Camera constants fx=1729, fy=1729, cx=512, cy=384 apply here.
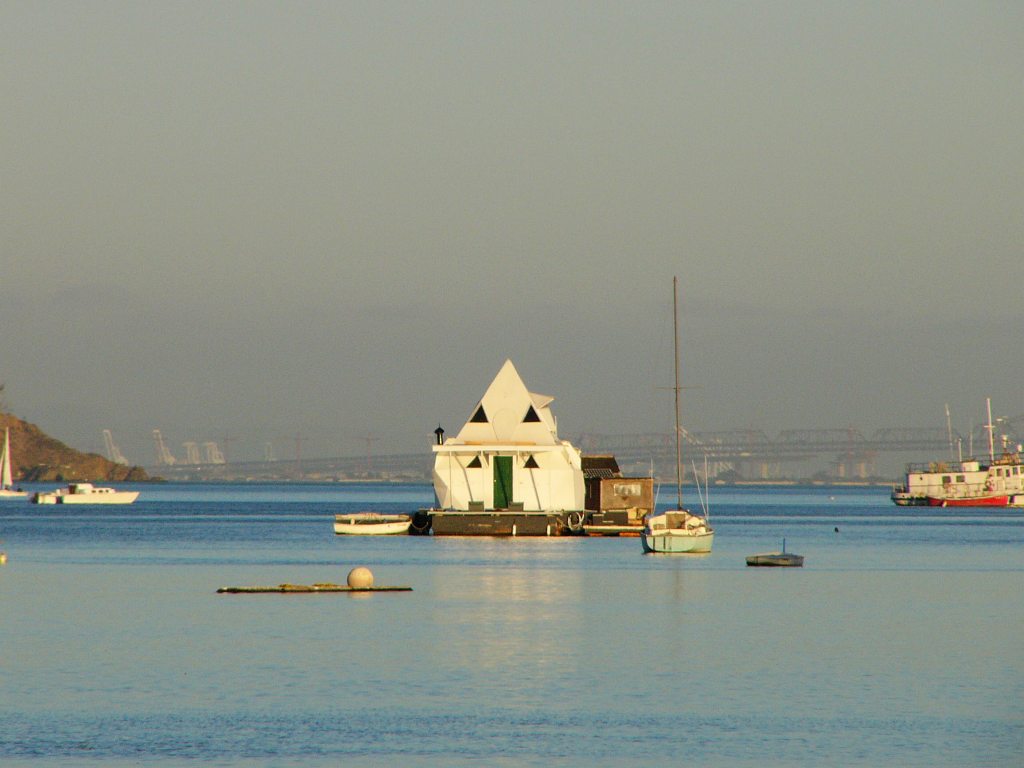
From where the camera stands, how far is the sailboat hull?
8125 centimetres

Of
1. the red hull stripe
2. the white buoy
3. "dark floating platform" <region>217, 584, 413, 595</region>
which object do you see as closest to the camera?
the white buoy

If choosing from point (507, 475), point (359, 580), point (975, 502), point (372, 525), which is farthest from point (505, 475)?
point (975, 502)

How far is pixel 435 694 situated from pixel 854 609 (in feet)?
77.6

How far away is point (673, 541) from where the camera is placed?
267 feet

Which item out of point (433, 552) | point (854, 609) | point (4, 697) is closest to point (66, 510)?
point (433, 552)

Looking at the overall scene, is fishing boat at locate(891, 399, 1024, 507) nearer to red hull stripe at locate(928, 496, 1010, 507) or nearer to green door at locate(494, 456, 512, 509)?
red hull stripe at locate(928, 496, 1010, 507)

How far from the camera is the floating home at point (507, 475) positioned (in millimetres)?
96625

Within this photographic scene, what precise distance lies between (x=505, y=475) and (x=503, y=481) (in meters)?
0.49

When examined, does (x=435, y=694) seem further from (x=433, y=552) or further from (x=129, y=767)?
(x=433, y=552)

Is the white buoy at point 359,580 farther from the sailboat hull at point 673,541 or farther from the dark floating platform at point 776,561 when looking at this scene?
the sailboat hull at point 673,541

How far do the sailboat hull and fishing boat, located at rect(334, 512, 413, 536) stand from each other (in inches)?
1068

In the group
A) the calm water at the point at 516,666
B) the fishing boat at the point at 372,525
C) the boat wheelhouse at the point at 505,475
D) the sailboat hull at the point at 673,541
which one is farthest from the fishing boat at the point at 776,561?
the fishing boat at the point at 372,525

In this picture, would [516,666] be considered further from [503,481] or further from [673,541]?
[503,481]

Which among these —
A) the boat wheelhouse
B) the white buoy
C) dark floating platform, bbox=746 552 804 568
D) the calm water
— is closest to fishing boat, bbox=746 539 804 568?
dark floating platform, bbox=746 552 804 568
